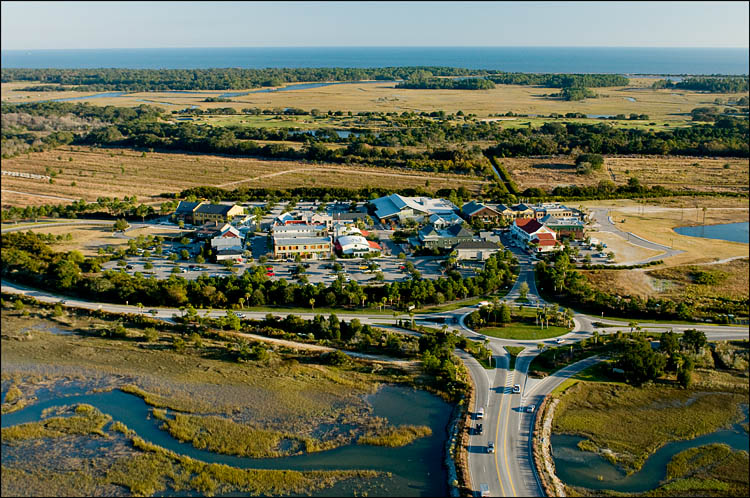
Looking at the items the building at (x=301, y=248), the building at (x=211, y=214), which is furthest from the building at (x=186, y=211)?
the building at (x=301, y=248)

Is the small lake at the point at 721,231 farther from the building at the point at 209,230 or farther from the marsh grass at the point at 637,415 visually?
the building at the point at 209,230

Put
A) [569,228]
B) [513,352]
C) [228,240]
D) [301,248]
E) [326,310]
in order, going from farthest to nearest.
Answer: [569,228] → [228,240] → [301,248] → [326,310] → [513,352]

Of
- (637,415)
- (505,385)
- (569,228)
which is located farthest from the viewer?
(569,228)

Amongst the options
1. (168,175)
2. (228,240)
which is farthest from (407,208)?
(168,175)

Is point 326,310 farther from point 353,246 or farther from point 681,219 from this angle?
point 681,219

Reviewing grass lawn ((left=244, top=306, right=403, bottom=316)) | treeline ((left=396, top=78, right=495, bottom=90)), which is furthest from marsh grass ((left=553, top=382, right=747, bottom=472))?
treeline ((left=396, top=78, right=495, bottom=90))

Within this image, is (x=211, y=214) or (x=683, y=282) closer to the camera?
(x=683, y=282)

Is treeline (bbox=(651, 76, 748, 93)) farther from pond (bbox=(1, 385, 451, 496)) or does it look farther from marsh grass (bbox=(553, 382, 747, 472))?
pond (bbox=(1, 385, 451, 496))
